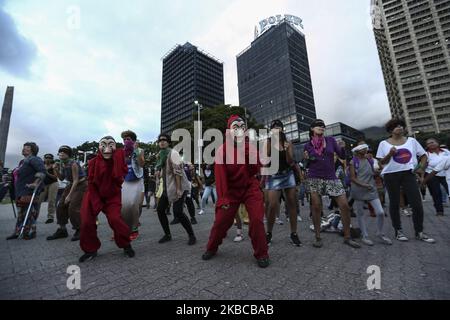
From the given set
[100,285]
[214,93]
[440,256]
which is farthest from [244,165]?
[214,93]

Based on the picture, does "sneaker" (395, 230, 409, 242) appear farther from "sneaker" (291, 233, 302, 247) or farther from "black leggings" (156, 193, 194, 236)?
"black leggings" (156, 193, 194, 236)

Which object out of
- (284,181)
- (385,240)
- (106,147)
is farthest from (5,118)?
(385,240)

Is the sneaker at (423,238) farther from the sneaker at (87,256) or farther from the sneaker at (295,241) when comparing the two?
the sneaker at (87,256)

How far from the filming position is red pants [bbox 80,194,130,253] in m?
2.96

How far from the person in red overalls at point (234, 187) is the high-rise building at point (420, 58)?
122 meters

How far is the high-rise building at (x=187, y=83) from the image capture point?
283 feet

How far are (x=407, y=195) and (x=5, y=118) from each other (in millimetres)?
26570

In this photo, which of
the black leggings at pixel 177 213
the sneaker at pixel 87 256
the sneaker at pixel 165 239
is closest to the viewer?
the sneaker at pixel 87 256

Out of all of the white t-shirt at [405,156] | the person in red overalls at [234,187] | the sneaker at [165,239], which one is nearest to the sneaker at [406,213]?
the white t-shirt at [405,156]

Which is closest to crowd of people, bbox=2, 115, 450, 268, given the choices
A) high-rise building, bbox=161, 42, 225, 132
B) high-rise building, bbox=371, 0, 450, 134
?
high-rise building, bbox=161, 42, 225, 132

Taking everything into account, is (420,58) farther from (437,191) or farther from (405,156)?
(405,156)

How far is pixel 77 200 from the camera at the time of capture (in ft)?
14.7

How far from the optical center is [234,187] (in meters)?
2.96

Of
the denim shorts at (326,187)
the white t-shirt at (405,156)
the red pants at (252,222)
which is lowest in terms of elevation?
the red pants at (252,222)
